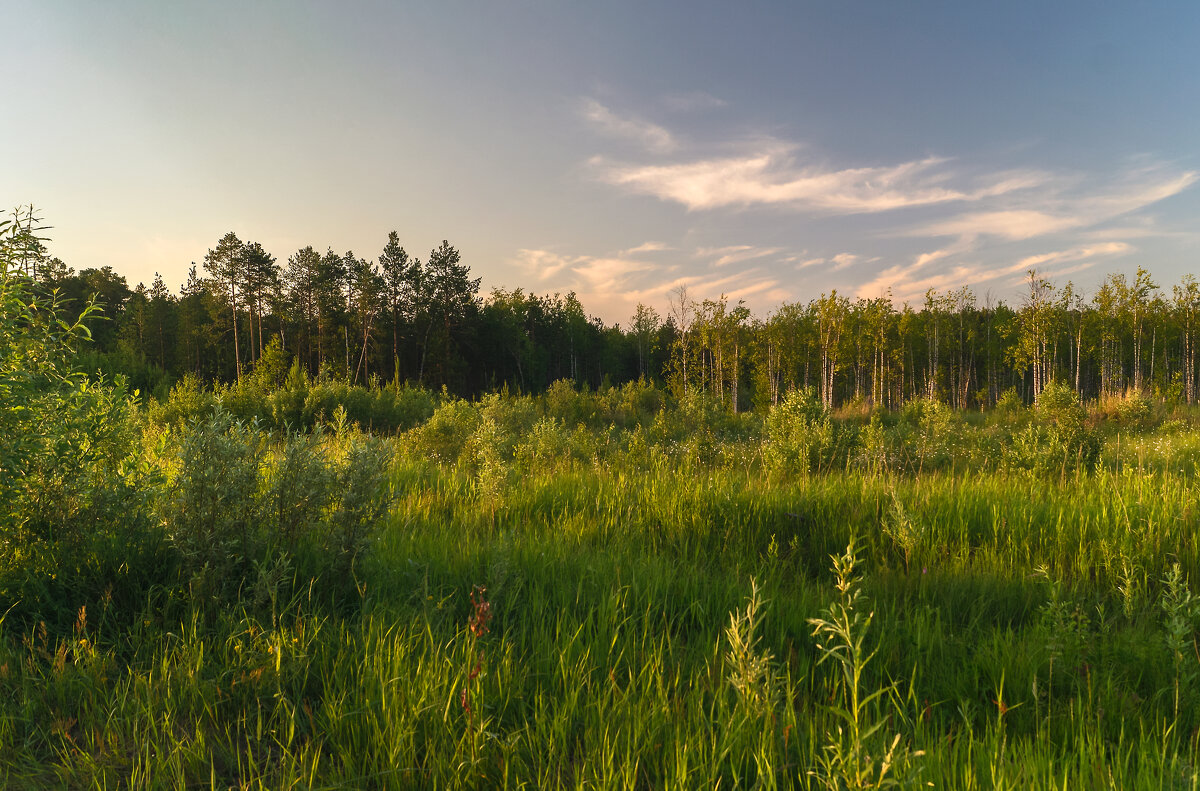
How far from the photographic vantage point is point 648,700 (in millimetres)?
2055

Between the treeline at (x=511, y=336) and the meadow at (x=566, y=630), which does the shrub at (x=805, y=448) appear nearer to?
the meadow at (x=566, y=630)

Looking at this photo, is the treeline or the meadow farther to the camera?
the treeline

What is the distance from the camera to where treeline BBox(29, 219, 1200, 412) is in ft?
137

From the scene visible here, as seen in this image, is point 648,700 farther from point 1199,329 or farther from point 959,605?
point 1199,329

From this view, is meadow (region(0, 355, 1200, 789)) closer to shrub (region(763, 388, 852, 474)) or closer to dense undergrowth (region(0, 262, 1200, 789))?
dense undergrowth (region(0, 262, 1200, 789))

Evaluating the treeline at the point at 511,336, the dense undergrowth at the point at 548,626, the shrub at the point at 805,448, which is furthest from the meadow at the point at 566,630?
the treeline at the point at 511,336

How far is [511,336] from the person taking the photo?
60688 millimetres

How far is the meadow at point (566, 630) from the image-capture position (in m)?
1.77

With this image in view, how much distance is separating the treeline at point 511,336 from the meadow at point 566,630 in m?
34.6

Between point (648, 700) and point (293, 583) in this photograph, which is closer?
point (648, 700)

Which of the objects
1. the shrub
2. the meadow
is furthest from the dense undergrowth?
the shrub

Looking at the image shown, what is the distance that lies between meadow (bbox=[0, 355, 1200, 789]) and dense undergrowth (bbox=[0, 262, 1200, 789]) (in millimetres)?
17

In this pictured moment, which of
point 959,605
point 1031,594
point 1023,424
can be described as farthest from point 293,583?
point 1023,424

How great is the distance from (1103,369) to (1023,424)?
3518 cm
